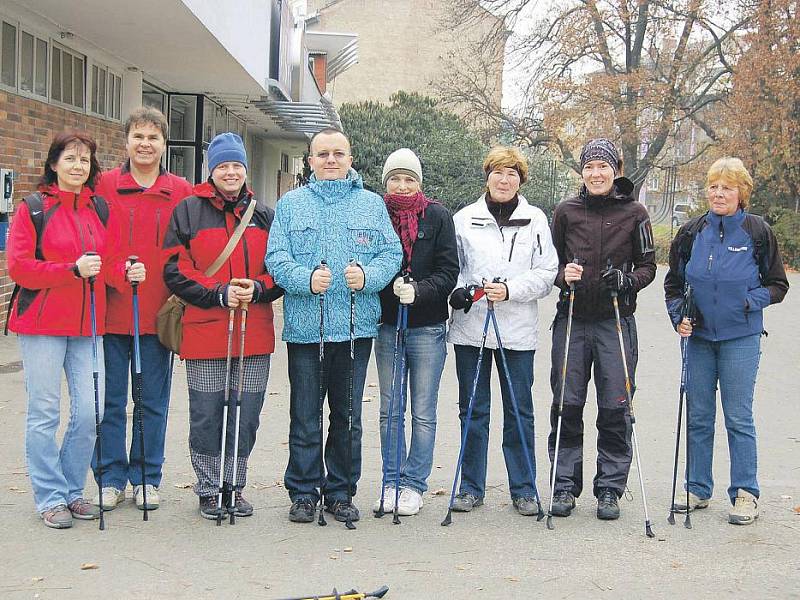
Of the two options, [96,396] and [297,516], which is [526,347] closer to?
[297,516]

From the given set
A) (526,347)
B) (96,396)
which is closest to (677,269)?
(526,347)

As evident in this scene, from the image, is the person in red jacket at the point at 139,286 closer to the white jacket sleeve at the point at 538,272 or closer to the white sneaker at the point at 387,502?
the white sneaker at the point at 387,502

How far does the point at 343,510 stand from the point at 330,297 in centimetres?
115

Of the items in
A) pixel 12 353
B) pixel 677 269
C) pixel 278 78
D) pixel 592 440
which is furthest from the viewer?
pixel 278 78

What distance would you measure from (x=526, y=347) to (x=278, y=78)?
1336cm

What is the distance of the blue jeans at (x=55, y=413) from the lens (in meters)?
5.32

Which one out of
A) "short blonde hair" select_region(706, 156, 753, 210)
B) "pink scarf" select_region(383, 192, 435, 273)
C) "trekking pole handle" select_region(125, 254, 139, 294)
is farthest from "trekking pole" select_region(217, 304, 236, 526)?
"short blonde hair" select_region(706, 156, 753, 210)

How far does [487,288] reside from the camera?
18.7ft

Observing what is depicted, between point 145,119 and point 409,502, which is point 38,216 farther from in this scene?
point 409,502

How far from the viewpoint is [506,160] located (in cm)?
586

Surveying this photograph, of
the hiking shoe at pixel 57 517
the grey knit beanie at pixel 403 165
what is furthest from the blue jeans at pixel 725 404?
the hiking shoe at pixel 57 517

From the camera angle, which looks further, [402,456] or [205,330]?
[402,456]

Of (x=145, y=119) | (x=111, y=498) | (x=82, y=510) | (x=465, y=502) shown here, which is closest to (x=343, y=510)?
(x=465, y=502)

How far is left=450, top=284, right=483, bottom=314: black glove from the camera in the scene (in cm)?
576
